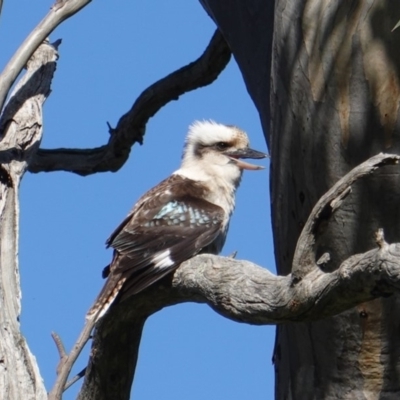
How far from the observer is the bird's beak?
3977mm

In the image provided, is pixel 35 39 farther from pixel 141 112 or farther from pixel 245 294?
pixel 245 294

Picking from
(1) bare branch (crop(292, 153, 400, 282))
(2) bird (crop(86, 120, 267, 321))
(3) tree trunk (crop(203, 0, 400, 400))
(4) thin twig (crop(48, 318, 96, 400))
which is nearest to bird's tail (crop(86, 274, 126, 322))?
(2) bird (crop(86, 120, 267, 321))

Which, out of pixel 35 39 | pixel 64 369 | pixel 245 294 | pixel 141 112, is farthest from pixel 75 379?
pixel 141 112

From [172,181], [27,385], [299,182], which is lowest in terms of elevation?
[27,385]

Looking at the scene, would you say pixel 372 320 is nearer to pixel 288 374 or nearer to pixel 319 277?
pixel 288 374

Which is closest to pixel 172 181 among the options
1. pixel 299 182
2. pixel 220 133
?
pixel 220 133

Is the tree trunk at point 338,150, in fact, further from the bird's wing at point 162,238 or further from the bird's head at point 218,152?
the bird's head at point 218,152

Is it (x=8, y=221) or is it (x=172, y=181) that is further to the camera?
(x=172, y=181)

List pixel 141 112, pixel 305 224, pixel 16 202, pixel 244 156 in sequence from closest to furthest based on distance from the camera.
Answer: pixel 305 224, pixel 16 202, pixel 244 156, pixel 141 112

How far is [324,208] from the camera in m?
2.00

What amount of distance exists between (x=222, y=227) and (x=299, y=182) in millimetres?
1156

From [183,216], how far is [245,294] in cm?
131

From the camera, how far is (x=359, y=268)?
6.30 feet

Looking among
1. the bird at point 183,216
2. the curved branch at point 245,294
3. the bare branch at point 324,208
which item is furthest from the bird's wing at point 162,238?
the bare branch at point 324,208
